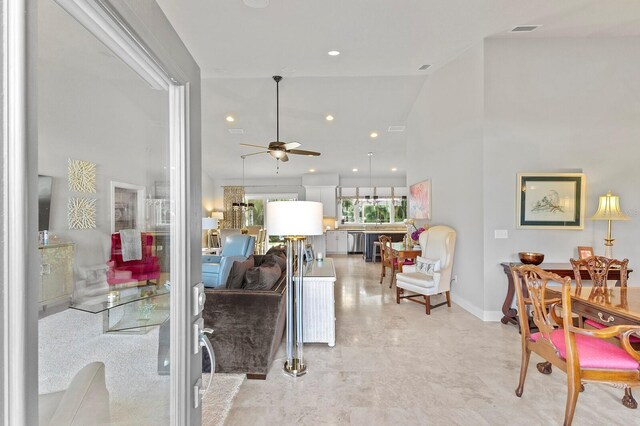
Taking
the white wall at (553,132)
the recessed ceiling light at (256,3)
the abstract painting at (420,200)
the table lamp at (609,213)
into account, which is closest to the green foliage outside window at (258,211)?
the abstract painting at (420,200)

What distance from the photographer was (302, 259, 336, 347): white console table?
312cm

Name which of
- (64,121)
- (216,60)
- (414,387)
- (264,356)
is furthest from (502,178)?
(64,121)

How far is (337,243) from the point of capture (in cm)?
1086

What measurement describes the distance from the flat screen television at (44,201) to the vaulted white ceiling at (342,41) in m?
3.12

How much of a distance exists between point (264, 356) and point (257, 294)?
495 mm

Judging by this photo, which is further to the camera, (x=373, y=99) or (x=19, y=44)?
(x=373, y=99)

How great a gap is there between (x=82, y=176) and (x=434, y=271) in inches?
170

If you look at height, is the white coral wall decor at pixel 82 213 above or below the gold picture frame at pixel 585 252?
above

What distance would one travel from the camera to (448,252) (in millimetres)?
4418

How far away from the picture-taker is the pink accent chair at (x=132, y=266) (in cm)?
81

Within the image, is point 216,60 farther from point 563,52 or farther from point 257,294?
point 563,52

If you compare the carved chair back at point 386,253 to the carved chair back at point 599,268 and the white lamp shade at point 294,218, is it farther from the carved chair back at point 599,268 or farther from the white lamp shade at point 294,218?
the white lamp shade at point 294,218

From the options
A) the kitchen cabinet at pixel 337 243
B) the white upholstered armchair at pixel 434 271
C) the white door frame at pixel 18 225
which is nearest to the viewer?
the white door frame at pixel 18 225

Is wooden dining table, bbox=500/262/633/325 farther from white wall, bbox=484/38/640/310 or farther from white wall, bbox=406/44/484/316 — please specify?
white wall, bbox=406/44/484/316
